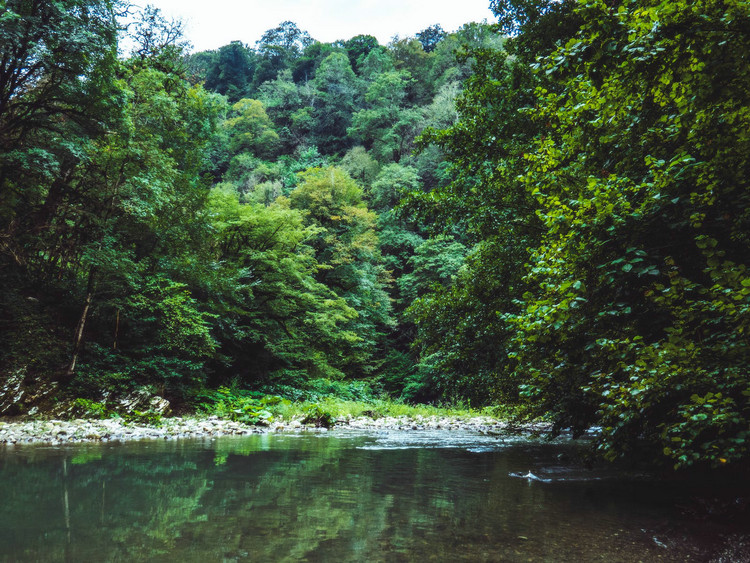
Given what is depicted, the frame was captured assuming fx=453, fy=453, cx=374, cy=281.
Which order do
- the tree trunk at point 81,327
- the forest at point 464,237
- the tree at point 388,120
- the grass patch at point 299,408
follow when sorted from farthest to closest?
1. the tree at point 388,120
2. the grass patch at point 299,408
3. the tree trunk at point 81,327
4. the forest at point 464,237

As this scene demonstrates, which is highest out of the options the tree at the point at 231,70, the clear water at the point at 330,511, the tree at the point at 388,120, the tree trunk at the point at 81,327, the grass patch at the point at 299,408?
the tree at the point at 231,70

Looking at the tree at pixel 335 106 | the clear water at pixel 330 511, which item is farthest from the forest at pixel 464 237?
the tree at pixel 335 106

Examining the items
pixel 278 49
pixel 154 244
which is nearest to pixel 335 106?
pixel 278 49

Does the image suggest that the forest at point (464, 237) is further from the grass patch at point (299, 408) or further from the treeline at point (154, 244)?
the grass patch at point (299, 408)

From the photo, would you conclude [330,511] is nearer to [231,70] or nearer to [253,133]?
[253,133]

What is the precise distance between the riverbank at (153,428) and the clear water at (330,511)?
1.12 meters

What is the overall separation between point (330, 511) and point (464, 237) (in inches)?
368

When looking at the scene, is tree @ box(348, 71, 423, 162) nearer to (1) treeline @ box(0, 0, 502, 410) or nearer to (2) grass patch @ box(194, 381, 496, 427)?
(1) treeline @ box(0, 0, 502, 410)

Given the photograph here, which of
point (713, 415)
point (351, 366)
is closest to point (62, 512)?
point (713, 415)

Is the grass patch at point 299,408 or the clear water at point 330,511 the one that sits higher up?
the clear water at point 330,511

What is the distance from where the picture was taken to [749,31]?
2.76 metres

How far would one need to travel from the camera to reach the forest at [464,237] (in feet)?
9.82

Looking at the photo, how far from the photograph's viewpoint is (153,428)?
908 cm

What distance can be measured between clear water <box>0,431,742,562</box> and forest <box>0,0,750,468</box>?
23.8 inches
